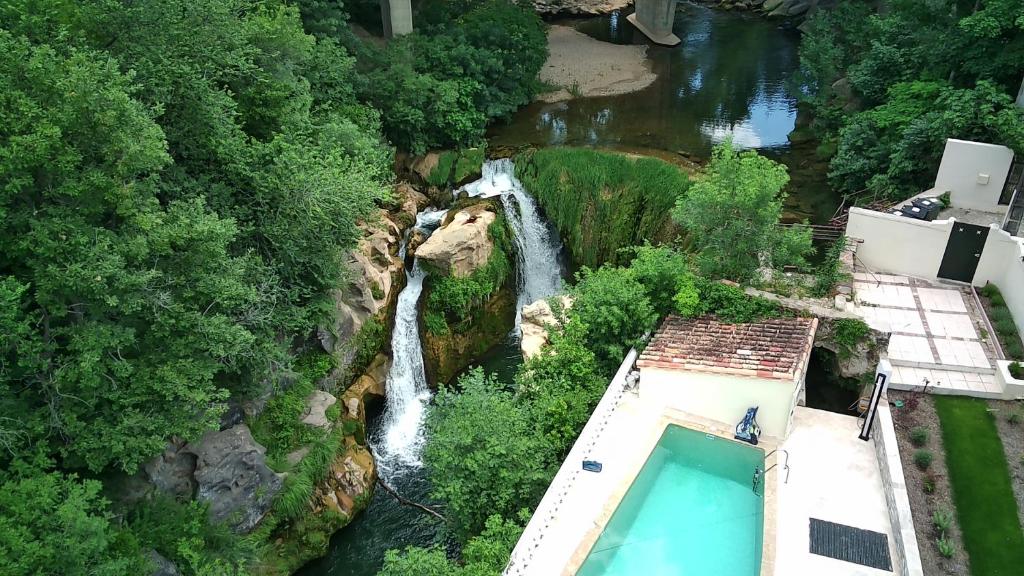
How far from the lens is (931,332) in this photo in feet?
59.0

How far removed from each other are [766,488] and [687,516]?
5.80 feet

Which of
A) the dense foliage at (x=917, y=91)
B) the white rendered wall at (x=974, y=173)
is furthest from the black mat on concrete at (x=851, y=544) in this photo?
the dense foliage at (x=917, y=91)

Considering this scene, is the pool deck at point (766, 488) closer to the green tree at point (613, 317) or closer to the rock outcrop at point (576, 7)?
the green tree at point (613, 317)

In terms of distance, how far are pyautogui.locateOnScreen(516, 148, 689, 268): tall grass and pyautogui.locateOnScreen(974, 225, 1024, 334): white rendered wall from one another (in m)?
8.56

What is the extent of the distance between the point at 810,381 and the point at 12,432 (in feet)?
54.5

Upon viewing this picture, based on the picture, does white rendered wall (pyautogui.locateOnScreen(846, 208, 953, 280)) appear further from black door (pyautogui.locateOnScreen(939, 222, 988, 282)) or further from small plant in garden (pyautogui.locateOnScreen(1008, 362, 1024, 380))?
small plant in garden (pyautogui.locateOnScreen(1008, 362, 1024, 380))

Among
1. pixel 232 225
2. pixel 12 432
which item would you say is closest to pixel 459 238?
pixel 232 225

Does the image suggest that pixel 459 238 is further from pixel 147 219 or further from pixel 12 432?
pixel 12 432

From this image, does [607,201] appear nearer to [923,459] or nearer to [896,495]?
[923,459]

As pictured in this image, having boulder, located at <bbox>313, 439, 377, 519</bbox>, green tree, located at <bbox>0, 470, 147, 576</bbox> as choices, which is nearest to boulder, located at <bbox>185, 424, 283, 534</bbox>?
boulder, located at <bbox>313, 439, 377, 519</bbox>

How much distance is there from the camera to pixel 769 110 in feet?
113


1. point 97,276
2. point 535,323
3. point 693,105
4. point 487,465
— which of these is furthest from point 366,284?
point 693,105

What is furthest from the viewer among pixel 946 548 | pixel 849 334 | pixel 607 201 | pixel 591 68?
pixel 591 68

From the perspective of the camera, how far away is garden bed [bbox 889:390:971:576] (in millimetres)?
12656
